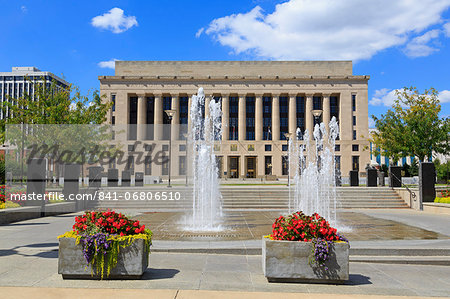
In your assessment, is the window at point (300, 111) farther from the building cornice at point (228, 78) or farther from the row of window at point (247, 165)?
the row of window at point (247, 165)

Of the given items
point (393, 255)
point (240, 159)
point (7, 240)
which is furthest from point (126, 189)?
point (240, 159)

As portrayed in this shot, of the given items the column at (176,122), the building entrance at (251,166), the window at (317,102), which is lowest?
the building entrance at (251,166)

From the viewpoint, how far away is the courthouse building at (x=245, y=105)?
231ft

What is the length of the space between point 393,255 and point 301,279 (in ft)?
11.7

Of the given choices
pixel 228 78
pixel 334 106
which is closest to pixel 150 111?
pixel 228 78

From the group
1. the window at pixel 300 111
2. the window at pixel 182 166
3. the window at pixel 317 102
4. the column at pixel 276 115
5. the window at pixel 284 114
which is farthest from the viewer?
the window at pixel 317 102

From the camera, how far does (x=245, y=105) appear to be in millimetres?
76062

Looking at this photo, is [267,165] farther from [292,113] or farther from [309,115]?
[309,115]

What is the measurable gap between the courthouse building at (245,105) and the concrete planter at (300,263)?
205 feet

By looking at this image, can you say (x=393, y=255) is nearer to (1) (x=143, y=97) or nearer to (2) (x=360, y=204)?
(2) (x=360, y=204)

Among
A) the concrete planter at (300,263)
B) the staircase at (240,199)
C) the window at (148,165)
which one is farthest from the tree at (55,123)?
the window at (148,165)

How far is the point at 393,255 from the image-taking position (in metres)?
8.34

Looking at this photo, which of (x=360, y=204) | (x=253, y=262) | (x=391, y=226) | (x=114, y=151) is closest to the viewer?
(x=253, y=262)

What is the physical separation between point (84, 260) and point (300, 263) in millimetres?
3701
